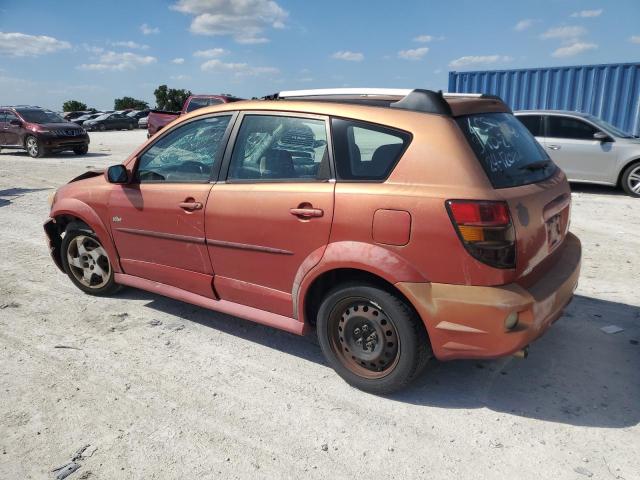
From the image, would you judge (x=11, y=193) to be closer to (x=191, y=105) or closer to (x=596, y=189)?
(x=191, y=105)

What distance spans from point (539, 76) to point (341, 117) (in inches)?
508

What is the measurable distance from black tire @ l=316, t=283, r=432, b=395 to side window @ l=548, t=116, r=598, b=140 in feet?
27.6

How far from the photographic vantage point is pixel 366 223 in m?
2.77

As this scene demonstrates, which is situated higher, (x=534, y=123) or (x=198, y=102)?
(x=198, y=102)

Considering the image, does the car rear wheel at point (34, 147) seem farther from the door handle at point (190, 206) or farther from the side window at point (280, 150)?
the side window at point (280, 150)

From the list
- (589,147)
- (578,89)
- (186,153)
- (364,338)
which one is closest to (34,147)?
(186,153)

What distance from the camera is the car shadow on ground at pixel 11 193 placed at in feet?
30.7

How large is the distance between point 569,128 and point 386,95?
311 inches

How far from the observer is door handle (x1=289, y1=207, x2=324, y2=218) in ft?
9.65

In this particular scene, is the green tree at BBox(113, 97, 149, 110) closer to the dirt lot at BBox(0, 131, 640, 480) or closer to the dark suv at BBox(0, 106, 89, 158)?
the dark suv at BBox(0, 106, 89, 158)

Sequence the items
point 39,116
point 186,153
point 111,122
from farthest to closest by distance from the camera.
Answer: point 111,122 < point 39,116 < point 186,153

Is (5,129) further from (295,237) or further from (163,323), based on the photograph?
(295,237)

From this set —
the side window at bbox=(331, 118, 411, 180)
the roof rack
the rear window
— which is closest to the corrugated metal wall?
the rear window

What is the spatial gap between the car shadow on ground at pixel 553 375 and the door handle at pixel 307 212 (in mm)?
1110
